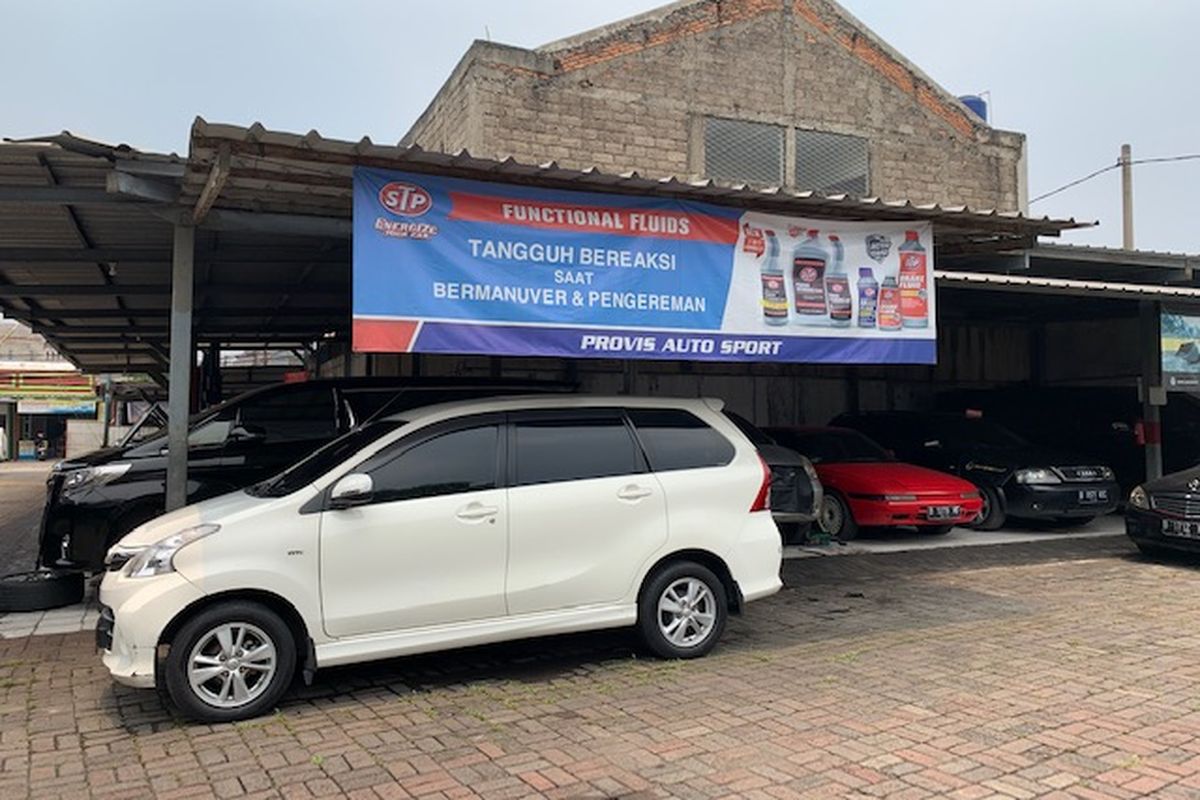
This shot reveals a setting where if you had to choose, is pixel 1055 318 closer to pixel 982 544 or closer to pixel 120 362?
pixel 982 544

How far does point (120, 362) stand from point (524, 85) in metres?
12.6

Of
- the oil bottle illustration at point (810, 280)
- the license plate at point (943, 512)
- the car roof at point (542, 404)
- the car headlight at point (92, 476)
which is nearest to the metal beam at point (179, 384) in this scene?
the car headlight at point (92, 476)

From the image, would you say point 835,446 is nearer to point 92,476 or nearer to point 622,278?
point 622,278

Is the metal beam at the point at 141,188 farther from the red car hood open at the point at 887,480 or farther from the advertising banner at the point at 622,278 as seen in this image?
the red car hood open at the point at 887,480

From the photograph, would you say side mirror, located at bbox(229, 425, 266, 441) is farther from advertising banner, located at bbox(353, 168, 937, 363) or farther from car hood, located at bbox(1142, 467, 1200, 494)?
car hood, located at bbox(1142, 467, 1200, 494)

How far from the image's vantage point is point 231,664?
485 centimetres

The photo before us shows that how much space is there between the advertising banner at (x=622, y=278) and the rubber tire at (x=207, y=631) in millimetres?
1804

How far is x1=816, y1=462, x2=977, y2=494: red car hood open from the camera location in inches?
428

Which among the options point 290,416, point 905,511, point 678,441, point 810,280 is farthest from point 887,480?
point 290,416

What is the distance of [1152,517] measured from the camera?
32.1 ft

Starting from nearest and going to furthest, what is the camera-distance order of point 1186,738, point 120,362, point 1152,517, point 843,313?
point 1186,738 < point 843,313 < point 1152,517 < point 120,362

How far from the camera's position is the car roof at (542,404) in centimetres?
580

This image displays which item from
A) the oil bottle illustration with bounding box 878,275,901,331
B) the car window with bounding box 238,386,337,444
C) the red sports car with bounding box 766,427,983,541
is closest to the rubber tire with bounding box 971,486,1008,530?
the red sports car with bounding box 766,427,983,541

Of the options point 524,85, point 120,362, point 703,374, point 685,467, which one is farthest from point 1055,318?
point 120,362
